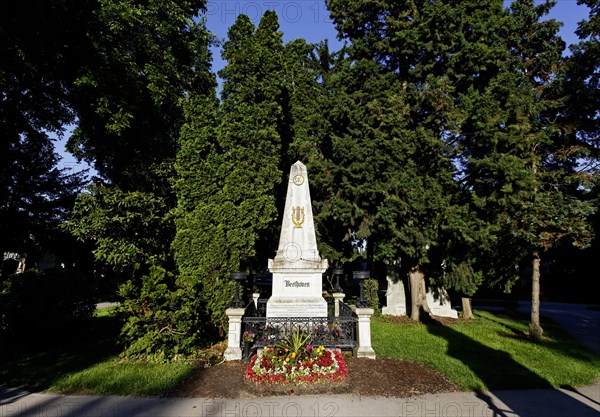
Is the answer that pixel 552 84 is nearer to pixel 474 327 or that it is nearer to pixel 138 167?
pixel 474 327

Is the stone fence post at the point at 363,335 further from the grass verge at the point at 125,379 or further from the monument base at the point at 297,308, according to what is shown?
the grass verge at the point at 125,379

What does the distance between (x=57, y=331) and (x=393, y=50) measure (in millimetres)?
17001

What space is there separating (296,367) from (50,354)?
24.3ft

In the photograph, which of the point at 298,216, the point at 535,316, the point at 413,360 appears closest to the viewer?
the point at 413,360

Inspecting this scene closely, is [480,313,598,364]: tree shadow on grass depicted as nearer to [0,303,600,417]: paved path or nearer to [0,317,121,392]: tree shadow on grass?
[0,303,600,417]: paved path

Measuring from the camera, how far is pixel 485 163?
38.7ft

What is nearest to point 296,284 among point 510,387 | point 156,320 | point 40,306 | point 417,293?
point 156,320

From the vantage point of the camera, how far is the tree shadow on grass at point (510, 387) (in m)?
5.63

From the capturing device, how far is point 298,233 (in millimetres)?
10172

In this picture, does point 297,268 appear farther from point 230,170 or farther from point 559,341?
point 559,341

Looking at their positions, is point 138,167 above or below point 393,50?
below

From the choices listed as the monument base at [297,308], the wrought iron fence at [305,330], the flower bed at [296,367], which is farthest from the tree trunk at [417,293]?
the flower bed at [296,367]

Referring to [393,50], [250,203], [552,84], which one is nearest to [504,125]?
[552,84]

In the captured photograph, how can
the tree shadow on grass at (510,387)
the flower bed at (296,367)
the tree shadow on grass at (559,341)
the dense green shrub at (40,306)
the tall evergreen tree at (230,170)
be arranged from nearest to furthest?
1. the tree shadow on grass at (510,387)
2. the flower bed at (296,367)
3. the tree shadow on grass at (559,341)
4. the dense green shrub at (40,306)
5. the tall evergreen tree at (230,170)
